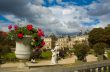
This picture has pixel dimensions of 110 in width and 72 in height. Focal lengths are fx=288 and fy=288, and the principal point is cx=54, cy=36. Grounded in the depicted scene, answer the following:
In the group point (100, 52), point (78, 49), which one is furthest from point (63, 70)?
point (100, 52)

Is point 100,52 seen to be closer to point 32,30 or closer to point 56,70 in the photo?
point 32,30

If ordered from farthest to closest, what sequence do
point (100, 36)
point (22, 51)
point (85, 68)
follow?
1. point (100, 36)
2. point (22, 51)
3. point (85, 68)

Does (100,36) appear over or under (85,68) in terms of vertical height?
over

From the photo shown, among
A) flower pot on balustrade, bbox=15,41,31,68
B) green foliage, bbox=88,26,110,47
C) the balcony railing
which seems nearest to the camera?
the balcony railing

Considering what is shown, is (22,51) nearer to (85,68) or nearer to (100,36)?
(85,68)

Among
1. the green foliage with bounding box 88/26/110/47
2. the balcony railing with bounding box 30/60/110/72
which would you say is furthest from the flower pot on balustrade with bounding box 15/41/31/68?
the green foliage with bounding box 88/26/110/47

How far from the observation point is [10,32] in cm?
1196

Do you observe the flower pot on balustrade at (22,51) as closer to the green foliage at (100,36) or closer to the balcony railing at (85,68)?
the balcony railing at (85,68)

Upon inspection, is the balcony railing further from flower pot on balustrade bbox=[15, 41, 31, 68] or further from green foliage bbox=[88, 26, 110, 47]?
green foliage bbox=[88, 26, 110, 47]

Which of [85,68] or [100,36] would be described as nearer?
[85,68]

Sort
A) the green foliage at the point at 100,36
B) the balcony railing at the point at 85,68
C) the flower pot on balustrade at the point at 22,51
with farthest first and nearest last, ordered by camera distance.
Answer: the green foliage at the point at 100,36, the flower pot on balustrade at the point at 22,51, the balcony railing at the point at 85,68

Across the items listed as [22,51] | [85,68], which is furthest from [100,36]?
[85,68]

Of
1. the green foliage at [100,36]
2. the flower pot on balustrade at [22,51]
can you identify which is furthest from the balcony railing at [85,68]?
the green foliage at [100,36]

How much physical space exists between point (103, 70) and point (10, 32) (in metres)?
5.11
